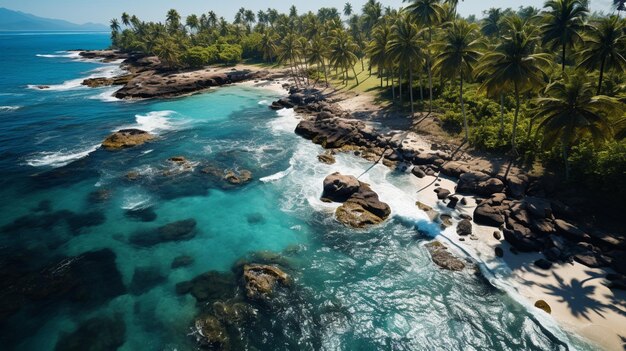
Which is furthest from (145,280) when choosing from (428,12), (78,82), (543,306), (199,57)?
(78,82)

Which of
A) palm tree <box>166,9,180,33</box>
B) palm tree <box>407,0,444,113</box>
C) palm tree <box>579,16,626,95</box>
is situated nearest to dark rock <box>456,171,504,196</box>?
palm tree <box>579,16,626,95</box>

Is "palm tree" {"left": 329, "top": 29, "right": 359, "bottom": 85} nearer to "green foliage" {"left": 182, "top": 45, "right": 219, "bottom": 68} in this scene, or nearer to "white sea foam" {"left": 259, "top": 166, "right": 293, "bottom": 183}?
"white sea foam" {"left": 259, "top": 166, "right": 293, "bottom": 183}

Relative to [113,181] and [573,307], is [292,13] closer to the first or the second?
[113,181]

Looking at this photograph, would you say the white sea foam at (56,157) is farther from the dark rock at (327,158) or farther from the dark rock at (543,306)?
the dark rock at (543,306)

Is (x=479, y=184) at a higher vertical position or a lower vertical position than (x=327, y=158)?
lower

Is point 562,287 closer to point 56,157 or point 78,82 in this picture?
point 56,157

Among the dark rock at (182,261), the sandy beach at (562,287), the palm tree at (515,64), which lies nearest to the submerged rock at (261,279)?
the dark rock at (182,261)
